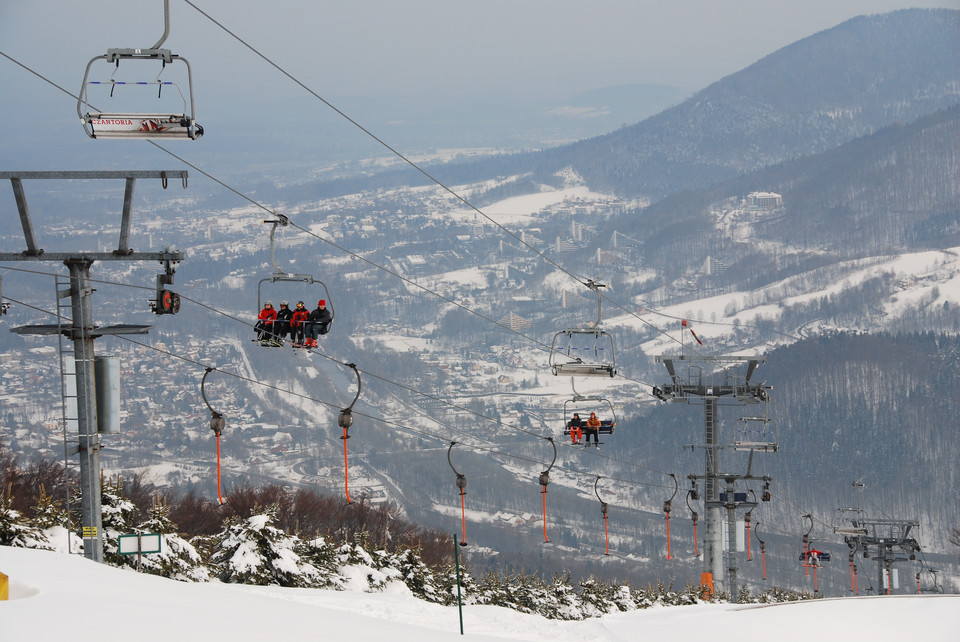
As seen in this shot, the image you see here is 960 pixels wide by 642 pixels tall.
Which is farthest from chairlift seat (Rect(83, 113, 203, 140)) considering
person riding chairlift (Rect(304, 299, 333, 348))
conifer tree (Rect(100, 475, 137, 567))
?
conifer tree (Rect(100, 475, 137, 567))

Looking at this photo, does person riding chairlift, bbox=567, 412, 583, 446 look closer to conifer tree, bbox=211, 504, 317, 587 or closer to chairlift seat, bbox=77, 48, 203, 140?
conifer tree, bbox=211, 504, 317, 587

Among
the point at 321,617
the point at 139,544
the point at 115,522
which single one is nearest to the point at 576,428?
the point at 115,522

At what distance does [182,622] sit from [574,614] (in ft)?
82.3

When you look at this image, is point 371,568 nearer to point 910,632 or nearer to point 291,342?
point 291,342

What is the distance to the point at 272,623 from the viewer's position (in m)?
15.5

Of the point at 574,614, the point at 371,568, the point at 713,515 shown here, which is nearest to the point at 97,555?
the point at 371,568

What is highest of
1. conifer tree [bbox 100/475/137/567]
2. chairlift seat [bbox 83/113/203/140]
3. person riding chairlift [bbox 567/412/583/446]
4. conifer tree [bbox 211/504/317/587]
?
chairlift seat [bbox 83/113/203/140]

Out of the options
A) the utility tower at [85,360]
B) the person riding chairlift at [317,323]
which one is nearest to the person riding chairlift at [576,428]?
the person riding chairlift at [317,323]

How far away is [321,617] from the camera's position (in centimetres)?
1758

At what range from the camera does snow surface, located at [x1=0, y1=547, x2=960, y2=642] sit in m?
13.3

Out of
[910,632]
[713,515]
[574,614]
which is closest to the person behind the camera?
[910,632]

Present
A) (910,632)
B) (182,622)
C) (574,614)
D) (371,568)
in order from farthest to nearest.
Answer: (574,614) → (371,568) → (910,632) → (182,622)

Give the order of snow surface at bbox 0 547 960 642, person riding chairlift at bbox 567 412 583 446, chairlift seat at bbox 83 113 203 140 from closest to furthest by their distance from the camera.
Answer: snow surface at bbox 0 547 960 642 → chairlift seat at bbox 83 113 203 140 → person riding chairlift at bbox 567 412 583 446

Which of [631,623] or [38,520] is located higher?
[38,520]
